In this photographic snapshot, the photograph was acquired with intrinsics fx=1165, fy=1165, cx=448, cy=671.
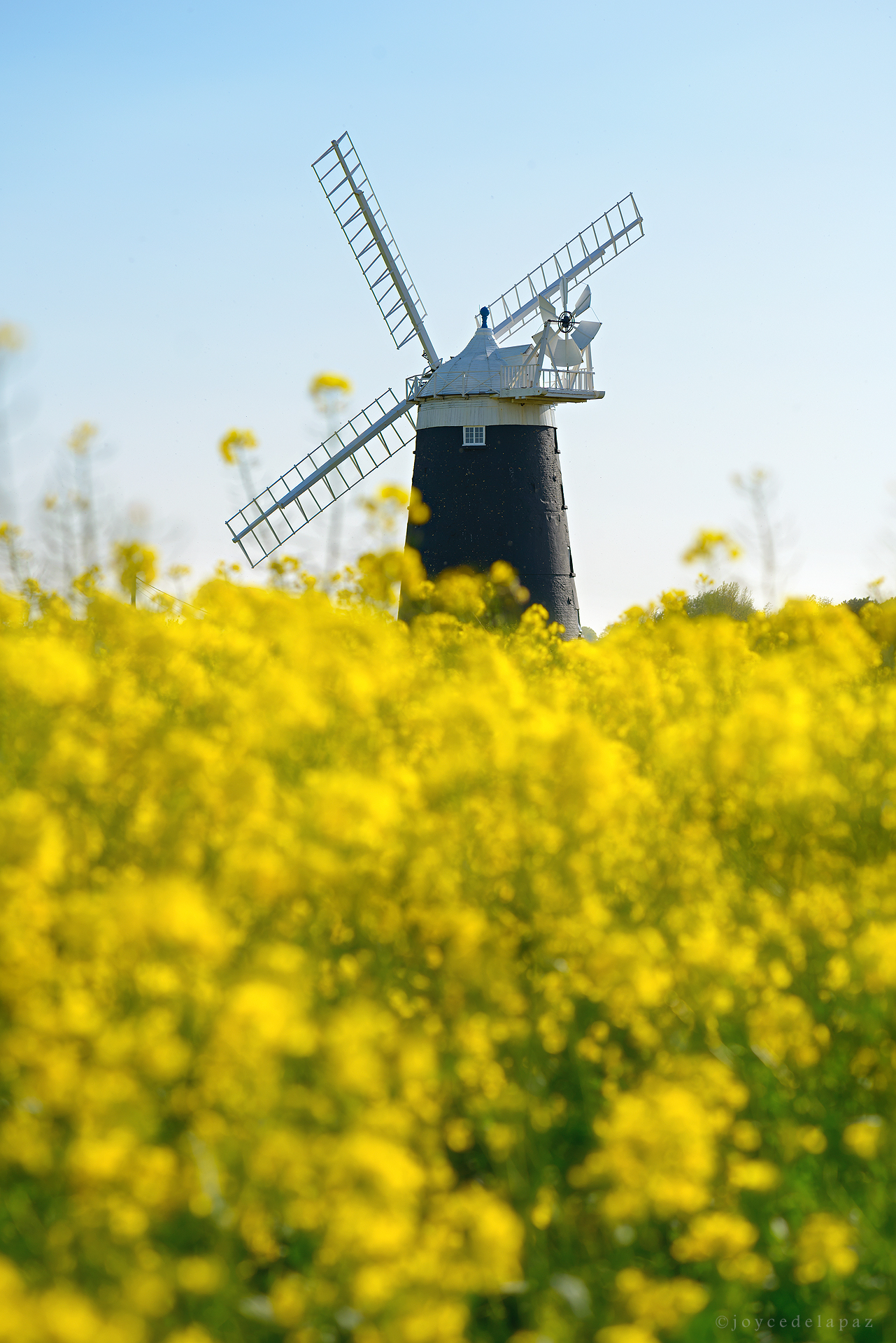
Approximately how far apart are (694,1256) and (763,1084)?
1031mm

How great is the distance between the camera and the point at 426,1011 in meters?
4.63

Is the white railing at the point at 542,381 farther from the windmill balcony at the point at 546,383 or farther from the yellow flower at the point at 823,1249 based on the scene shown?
the yellow flower at the point at 823,1249

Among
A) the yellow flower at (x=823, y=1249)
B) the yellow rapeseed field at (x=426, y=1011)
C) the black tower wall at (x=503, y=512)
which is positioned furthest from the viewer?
the black tower wall at (x=503, y=512)

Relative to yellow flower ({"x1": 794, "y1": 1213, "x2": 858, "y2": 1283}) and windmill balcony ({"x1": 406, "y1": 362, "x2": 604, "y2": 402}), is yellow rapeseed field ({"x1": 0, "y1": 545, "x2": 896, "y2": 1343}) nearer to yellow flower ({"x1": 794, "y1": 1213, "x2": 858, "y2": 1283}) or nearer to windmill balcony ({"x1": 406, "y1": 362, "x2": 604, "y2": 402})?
yellow flower ({"x1": 794, "y1": 1213, "x2": 858, "y2": 1283})

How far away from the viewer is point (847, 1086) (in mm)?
4984

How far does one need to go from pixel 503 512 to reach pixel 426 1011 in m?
14.3

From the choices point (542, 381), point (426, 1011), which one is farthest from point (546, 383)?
point (426, 1011)

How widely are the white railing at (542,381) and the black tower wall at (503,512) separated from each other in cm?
60

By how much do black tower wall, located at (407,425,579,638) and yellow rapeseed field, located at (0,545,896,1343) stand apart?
11.3 meters

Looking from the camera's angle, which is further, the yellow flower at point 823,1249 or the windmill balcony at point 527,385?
the windmill balcony at point 527,385

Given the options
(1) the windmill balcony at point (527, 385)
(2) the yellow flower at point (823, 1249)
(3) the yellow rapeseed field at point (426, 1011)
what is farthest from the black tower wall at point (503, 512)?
(2) the yellow flower at point (823, 1249)

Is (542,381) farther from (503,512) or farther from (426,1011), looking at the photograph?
(426,1011)

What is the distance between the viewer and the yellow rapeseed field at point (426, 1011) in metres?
3.24

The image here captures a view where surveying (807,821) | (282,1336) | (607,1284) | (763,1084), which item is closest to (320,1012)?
(282,1336)
